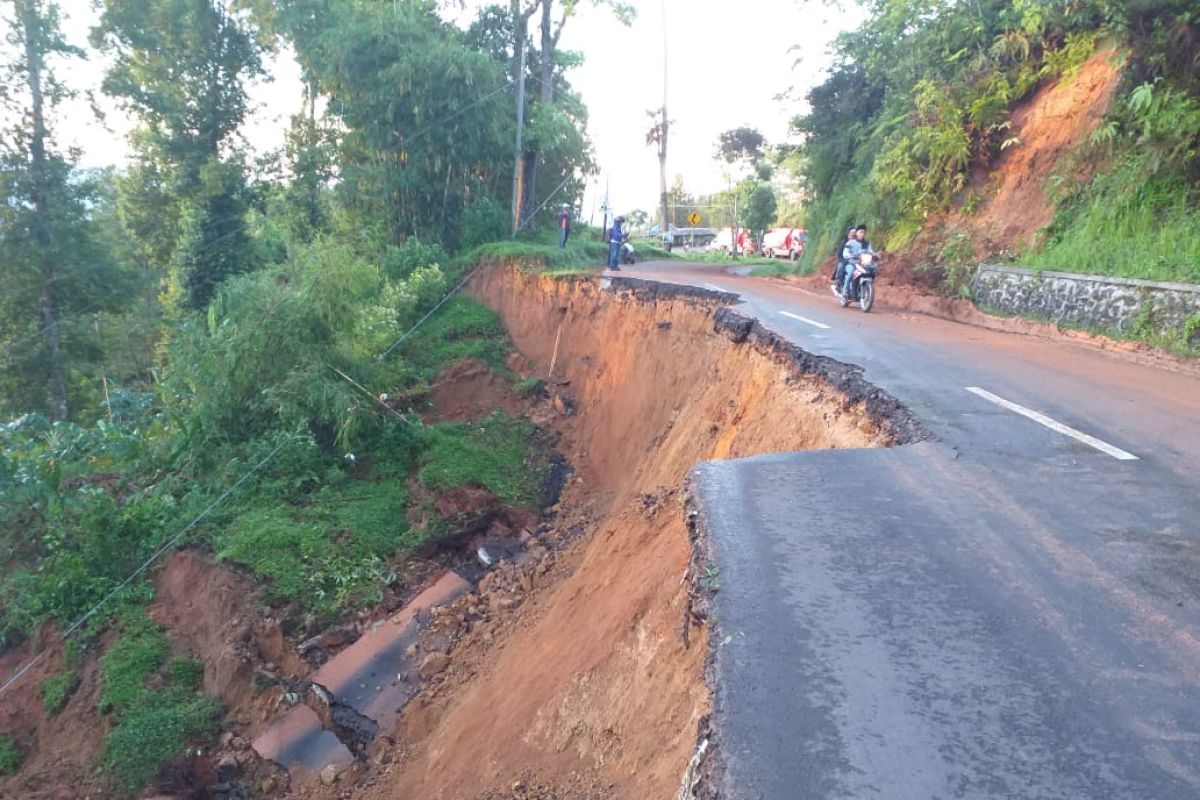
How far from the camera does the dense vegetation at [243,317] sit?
12398 mm

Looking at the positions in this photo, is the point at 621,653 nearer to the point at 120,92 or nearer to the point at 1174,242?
the point at 1174,242

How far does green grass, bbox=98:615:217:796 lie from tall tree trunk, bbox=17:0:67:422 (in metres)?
16.0

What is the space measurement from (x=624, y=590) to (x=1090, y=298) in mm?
8943

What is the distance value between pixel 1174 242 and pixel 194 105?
28.0 meters

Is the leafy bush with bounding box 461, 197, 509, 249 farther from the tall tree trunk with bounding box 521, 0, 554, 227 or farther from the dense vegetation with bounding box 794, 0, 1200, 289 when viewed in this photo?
the dense vegetation with bounding box 794, 0, 1200, 289

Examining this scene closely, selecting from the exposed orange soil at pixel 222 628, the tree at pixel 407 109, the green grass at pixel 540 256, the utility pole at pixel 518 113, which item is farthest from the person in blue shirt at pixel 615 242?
the exposed orange soil at pixel 222 628

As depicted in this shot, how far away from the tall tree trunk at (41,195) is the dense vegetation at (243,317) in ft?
0.24

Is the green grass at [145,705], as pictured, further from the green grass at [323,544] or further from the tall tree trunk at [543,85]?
the tall tree trunk at [543,85]

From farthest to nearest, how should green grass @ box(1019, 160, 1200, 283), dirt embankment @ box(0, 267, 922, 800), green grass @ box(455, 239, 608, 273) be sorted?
green grass @ box(455, 239, 608, 273), green grass @ box(1019, 160, 1200, 283), dirt embankment @ box(0, 267, 922, 800)

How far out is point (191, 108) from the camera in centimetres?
2786

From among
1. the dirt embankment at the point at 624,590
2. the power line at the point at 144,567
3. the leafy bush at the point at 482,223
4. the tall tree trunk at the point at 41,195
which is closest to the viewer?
the dirt embankment at the point at 624,590

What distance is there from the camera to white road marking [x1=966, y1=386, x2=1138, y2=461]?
5938 mm

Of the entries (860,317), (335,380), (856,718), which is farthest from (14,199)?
(856,718)

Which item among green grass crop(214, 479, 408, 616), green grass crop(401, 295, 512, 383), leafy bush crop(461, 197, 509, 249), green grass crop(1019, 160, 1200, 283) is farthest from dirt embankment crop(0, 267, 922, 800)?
leafy bush crop(461, 197, 509, 249)
